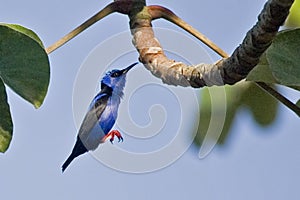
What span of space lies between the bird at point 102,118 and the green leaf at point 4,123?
6.6 inches

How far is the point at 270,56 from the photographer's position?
1.00 metres

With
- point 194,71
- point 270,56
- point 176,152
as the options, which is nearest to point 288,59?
point 270,56

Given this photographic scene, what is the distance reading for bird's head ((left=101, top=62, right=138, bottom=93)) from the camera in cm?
139

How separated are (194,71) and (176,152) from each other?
0.20 m

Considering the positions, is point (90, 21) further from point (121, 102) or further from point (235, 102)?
point (235, 102)

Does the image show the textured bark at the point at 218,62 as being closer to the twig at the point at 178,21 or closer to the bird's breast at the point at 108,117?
the twig at the point at 178,21

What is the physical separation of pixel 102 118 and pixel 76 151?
0.07 meters

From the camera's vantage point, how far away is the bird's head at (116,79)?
54.9 inches

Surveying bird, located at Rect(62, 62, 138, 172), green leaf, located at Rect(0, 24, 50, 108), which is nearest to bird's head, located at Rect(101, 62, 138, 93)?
bird, located at Rect(62, 62, 138, 172)

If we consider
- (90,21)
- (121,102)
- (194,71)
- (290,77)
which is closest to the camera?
(290,77)

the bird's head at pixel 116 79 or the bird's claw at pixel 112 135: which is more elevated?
the bird's head at pixel 116 79

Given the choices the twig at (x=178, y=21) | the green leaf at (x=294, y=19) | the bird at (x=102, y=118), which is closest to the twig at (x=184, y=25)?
the twig at (x=178, y=21)

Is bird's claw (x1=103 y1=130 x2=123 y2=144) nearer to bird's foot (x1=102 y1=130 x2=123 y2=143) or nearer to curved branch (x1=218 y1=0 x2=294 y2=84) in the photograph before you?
bird's foot (x1=102 y1=130 x2=123 y2=143)

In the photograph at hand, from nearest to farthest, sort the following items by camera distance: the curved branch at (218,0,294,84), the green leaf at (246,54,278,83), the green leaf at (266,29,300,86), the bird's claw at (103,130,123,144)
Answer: the curved branch at (218,0,294,84), the green leaf at (266,29,300,86), the green leaf at (246,54,278,83), the bird's claw at (103,130,123,144)
